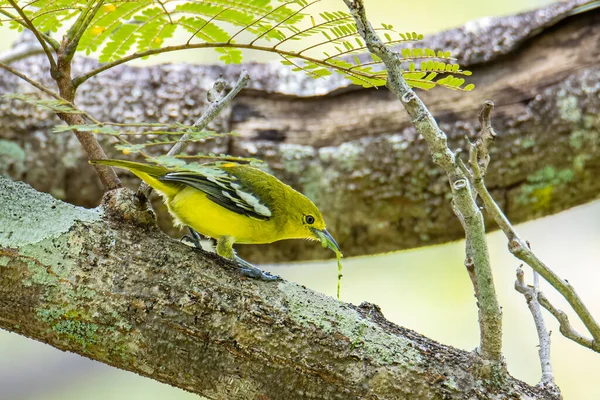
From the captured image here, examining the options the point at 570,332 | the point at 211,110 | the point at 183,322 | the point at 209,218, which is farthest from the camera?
the point at 209,218

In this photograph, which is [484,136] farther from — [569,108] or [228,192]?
[569,108]

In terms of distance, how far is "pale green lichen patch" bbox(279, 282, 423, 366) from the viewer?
7.77 ft

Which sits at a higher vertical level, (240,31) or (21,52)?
(21,52)

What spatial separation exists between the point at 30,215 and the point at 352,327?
121 cm

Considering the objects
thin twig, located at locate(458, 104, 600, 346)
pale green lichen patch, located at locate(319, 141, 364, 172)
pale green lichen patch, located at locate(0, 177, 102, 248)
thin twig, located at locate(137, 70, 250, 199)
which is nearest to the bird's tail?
thin twig, located at locate(137, 70, 250, 199)

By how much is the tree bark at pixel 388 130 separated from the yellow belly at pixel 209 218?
1140 mm

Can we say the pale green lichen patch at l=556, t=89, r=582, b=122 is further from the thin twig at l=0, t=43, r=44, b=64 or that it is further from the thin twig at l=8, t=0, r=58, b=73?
the thin twig at l=0, t=43, r=44, b=64

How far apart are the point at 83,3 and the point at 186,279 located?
107 centimetres

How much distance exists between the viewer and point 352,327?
7.91 feet

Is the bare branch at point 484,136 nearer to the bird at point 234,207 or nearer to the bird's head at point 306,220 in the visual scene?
the bird at point 234,207

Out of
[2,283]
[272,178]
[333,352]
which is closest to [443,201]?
[272,178]

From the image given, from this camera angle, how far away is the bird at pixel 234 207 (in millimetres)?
3084

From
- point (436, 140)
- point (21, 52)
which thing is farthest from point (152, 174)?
point (21, 52)

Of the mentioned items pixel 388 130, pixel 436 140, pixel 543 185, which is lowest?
pixel 436 140
